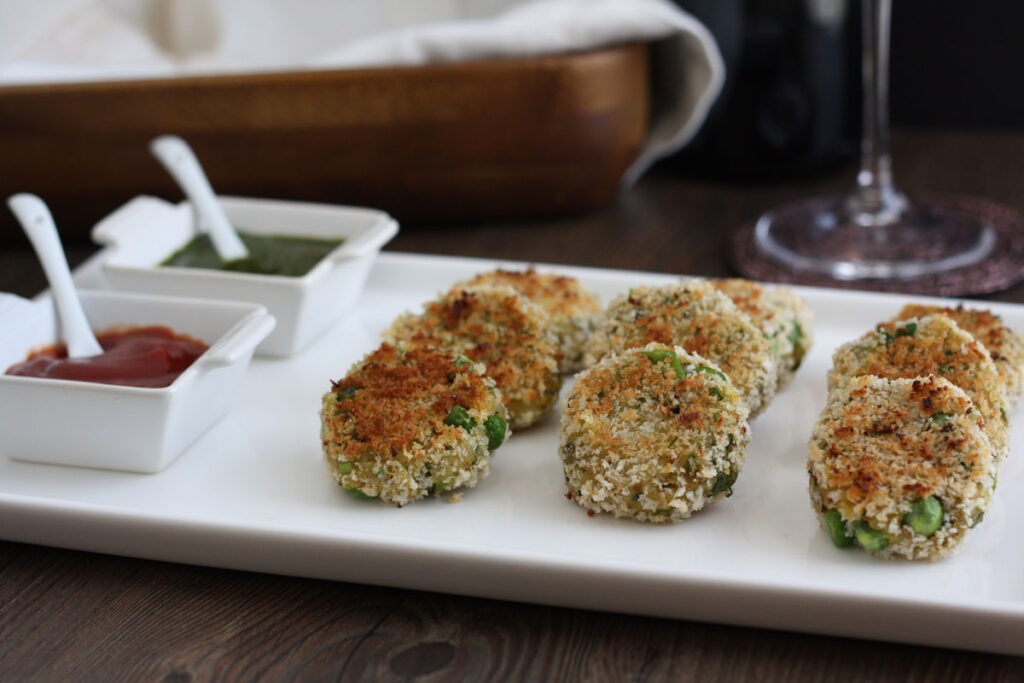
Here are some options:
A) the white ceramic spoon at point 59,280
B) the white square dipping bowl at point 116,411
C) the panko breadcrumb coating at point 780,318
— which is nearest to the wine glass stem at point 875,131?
the panko breadcrumb coating at point 780,318

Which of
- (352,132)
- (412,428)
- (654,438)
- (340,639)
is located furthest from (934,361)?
(352,132)

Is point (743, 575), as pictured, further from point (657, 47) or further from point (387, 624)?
point (657, 47)

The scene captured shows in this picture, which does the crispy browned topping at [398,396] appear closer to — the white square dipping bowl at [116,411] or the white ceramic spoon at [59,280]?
the white square dipping bowl at [116,411]

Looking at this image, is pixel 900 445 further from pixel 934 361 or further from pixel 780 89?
pixel 780 89

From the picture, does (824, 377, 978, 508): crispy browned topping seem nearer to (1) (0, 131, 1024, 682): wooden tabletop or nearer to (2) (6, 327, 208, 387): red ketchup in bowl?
(1) (0, 131, 1024, 682): wooden tabletop

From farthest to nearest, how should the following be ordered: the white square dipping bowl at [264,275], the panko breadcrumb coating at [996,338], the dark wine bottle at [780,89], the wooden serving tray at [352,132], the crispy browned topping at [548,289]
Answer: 1. the dark wine bottle at [780,89]
2. the wooden serving tray at [352,132]
3. the white square dipping bowl at [264,275]
4. the crispy browned topping at [548,289]
5. the panko breadcrumb coating at [996,338]

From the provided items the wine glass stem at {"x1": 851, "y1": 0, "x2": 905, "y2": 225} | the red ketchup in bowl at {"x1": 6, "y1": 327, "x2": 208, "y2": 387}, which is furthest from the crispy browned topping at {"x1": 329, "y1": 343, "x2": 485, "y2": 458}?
the wine glass stem at {"x1": 851, "y1": 0, "x2": 905, "y2": 225}
